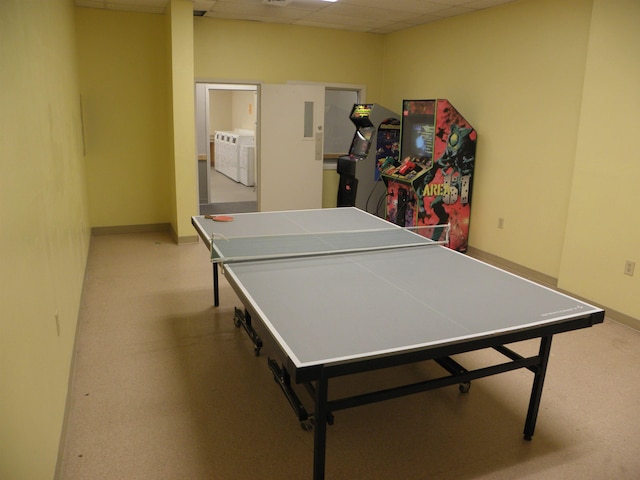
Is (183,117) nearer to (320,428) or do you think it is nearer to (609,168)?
(609,168)

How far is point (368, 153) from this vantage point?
22.1 feet

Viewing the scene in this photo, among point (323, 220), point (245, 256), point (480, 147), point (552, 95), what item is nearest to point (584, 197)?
point (552, 95)

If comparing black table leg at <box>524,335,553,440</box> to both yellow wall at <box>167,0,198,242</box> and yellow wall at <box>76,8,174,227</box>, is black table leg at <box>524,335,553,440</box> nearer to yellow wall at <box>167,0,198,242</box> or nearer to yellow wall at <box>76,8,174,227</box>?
yellow wall at <box>167,0,198,242</box>

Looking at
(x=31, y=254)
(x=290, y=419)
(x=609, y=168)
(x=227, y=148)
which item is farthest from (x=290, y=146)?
(x=31, y=254)

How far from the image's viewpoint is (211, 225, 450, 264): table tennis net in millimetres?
2887

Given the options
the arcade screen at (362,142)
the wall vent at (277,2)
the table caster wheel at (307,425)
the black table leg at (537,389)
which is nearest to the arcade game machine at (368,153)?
the arcade screen at (362,142)

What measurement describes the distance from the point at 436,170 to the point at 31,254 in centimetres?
439

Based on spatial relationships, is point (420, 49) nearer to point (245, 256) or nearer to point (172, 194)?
point (172, 194)

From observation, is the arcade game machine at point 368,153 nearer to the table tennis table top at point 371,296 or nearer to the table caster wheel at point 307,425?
the table tennis table top at point 371,296

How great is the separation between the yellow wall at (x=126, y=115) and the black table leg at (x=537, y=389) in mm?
4955

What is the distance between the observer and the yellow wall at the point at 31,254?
4.88 feet

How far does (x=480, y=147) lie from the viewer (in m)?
5.64

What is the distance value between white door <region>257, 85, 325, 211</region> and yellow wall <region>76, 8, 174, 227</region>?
1302 millimetres

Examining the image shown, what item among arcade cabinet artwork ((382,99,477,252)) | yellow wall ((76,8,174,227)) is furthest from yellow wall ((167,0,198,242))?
→ arcade cabinet artwork ((382,99,477,252))
